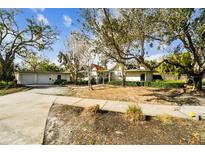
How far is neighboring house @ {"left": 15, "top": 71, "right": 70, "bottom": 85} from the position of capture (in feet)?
107

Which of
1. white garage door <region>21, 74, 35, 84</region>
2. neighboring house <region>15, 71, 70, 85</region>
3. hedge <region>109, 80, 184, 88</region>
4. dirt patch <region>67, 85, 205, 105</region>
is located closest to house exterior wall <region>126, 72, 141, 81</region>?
hedge <region>109, 80, 184, 88</region>

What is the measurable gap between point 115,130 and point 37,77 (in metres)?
31.0

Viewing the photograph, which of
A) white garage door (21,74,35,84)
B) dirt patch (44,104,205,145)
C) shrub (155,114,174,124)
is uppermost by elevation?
white garage door (21,74,35,84)

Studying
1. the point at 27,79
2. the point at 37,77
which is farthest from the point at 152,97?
the point at 37,77

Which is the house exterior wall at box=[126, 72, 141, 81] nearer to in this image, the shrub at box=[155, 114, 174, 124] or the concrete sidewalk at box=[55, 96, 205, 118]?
the concrete sidewalk at box=[55, 96, 205, 118]

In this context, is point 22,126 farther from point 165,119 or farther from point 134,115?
point 165,119

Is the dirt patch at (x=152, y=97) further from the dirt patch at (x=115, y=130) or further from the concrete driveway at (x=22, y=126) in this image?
the concrete driveway at (x=22, y=126)

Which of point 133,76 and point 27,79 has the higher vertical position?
point 133,76

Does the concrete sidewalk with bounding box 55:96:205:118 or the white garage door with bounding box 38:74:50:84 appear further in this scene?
the white garage door with bounding box 38:74:50:84

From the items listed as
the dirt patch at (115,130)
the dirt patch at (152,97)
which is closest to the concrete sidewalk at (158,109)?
the dirt patch at (115,130)

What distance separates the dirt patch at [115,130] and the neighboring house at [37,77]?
27.9 metres

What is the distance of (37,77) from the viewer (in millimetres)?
34688

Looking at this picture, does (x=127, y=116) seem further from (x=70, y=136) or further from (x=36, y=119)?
(x=36, y=119)

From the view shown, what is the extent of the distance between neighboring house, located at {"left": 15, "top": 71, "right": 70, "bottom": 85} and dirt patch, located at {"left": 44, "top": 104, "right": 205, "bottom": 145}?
27.9m
